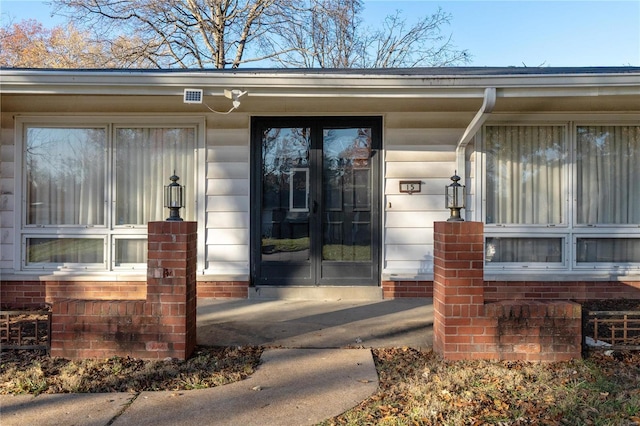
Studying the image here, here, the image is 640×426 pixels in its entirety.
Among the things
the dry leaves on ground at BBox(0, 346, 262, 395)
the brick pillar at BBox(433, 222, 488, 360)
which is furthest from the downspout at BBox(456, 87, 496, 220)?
the dry leaves on ground at BBox(0, 346, 262, 395)

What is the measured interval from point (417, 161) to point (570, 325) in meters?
3.03

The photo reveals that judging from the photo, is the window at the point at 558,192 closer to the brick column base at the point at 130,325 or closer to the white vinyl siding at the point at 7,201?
the brick column base at the point at 130,325

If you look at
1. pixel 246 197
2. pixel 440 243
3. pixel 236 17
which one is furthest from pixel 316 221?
pixel 236 17

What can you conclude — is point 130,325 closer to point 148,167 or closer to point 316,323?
point 316,323

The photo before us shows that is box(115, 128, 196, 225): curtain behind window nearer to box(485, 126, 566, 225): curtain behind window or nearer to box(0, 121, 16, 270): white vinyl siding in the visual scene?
box(0, 121, 16, 270): white vinyl siding

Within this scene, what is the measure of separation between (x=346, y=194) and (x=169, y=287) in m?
3.07

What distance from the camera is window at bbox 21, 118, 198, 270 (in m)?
6.11

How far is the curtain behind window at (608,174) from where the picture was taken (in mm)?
6137

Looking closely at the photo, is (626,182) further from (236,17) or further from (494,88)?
(236,17)

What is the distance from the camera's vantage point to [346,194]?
6195 millimetres

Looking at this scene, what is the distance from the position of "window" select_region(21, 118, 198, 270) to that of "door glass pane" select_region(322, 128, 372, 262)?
6.09 feet

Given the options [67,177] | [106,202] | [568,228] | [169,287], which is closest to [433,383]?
[169,287]

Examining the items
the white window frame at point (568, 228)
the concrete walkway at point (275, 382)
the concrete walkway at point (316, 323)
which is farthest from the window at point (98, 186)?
the white window frame at point (568, 228)

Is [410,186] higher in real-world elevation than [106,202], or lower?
higher
